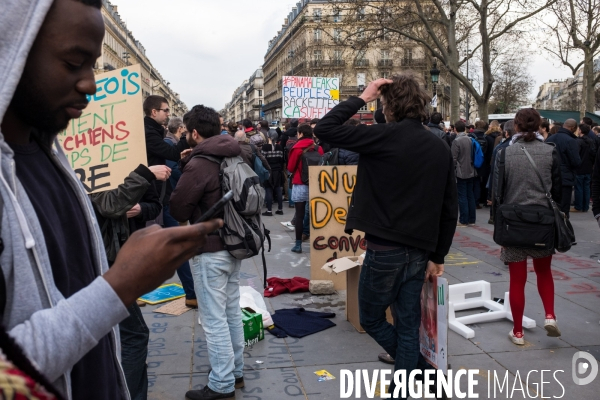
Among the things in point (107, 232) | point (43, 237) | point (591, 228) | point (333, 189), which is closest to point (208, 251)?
point (107, 232)

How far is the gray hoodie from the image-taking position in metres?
0.95

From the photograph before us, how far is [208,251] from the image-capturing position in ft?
12.0

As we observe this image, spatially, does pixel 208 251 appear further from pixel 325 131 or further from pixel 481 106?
pixel 481 106

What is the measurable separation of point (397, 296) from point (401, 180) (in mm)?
733

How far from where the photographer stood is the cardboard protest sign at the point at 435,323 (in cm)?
337

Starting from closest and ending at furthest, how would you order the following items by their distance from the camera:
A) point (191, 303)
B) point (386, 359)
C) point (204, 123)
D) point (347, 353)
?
1. point (204, 123)
2. point (386, 359)
3. point (347, 353)
4. point (191, 303)

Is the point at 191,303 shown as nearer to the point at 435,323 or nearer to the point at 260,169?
the point at 435,323

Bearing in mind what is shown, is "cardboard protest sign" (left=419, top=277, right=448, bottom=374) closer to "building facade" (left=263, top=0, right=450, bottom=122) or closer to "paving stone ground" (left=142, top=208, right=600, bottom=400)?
"paving stone ground" (left=142, top=208, right=600, bottom=400)

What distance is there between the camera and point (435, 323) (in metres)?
3.46

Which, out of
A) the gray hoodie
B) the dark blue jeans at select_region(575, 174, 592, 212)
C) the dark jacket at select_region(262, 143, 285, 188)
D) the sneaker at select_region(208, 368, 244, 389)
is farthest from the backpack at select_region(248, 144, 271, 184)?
the gray hoodie

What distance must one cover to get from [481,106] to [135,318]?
833 inches

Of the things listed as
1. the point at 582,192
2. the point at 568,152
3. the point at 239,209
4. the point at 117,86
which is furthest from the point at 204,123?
the point at 582,192

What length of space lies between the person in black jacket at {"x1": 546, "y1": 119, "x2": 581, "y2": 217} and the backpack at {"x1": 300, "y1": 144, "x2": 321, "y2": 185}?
16.6ft

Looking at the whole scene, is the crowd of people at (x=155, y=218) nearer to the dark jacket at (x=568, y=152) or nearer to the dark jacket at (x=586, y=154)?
A: the dark jacket at (x=568, y=152)
